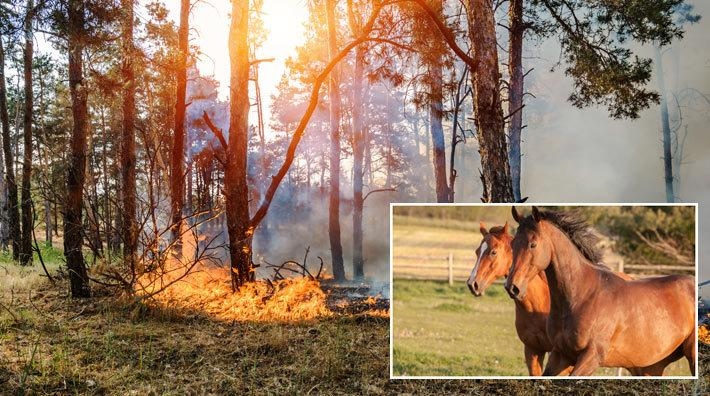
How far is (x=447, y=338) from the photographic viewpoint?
2.92m

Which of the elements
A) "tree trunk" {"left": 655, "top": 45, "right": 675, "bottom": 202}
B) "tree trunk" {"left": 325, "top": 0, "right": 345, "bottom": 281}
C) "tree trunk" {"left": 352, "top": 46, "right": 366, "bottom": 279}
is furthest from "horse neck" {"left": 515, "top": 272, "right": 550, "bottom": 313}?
"tree trunk" {"left": 655, "top": 45, "right": 675, "bottom": 202}

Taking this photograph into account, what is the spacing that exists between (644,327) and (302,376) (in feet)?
7.97

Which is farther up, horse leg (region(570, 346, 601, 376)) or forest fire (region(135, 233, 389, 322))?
horse leg (region(570, 346, 601, 376))

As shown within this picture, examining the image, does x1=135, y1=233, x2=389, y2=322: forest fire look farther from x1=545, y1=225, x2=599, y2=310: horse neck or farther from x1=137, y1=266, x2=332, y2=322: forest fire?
x1=545, y1=225, x2=599, y2=310: horse neck

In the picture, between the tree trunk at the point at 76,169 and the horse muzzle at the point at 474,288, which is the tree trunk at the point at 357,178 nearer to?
the tree trunk at the point at 76,169

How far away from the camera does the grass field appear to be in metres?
2.70

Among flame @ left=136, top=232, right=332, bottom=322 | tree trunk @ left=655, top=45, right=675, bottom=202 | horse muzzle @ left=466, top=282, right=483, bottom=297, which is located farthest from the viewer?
tree trunk @ left=655, top=45, right=675, bottom=202

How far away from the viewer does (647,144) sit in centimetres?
1411

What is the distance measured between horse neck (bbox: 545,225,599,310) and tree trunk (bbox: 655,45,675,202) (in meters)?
11.1

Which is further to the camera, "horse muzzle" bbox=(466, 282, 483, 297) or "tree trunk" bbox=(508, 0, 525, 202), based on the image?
"tree trunk" bbox=(508, 0, 525, 202)

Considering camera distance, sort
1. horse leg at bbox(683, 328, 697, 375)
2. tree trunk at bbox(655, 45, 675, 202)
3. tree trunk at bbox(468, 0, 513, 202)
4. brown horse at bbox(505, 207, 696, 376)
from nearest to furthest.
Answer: brown horse at bbox(505, 207, 696, 376), horse leg at bbox(683, 328, 697, 375), tree trunk at bbox(468, 0, 513, 202), tree trunk at bbox(655, 45, 675, 202)

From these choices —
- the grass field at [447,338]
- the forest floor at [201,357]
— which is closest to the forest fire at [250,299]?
the forest floor at [201,357]

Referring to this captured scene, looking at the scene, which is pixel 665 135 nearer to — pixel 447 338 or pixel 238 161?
pixel 238 161

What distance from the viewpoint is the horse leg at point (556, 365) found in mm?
2594
